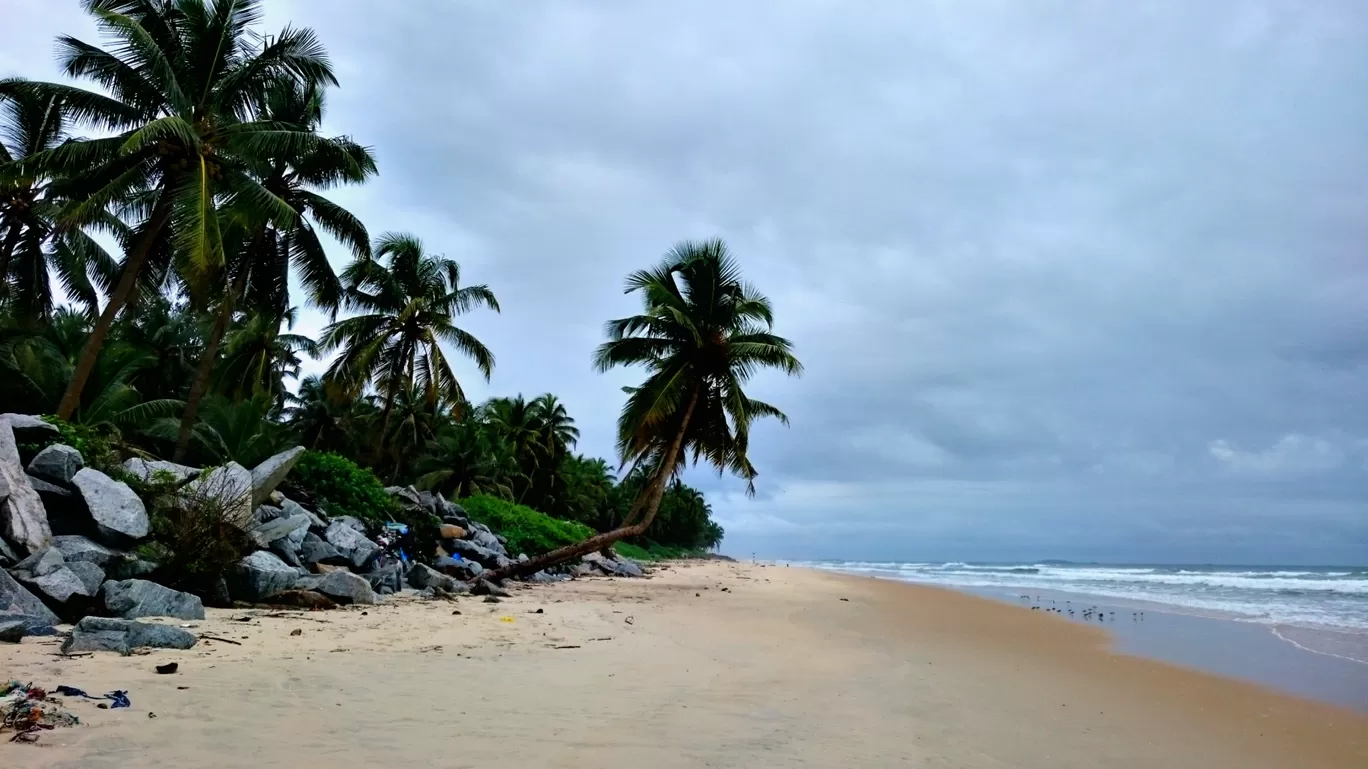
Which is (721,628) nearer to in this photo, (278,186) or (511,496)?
(278,186)

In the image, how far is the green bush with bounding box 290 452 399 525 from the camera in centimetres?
1413

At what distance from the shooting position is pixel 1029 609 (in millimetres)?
17594

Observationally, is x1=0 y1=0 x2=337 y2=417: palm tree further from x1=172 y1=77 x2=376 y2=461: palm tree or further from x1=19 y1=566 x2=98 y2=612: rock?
x1=19 y1=566 x2=98 y2=612: rock

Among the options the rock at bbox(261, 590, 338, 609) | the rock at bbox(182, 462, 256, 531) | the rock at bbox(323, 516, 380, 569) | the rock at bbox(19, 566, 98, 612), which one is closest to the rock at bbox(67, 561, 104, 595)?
the rock at bbox(19, 566, 98, 612)

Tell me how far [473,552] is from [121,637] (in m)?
10.7

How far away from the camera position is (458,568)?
1429cm

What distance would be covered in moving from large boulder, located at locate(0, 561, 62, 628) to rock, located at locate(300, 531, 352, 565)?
4.21 metres

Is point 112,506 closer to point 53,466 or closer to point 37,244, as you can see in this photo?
point 53,466

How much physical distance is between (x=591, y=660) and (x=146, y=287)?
14937mm

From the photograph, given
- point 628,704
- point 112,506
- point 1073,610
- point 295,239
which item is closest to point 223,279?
point 295,239

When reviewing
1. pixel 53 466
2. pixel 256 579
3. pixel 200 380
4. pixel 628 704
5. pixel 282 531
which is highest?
pixel 200 380

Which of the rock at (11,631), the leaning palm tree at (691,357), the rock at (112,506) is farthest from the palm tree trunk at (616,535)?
the rock at (11,631)

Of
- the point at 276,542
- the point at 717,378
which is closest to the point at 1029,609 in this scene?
the point at 717,378

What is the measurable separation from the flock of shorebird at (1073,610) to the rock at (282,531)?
14.4 meters
